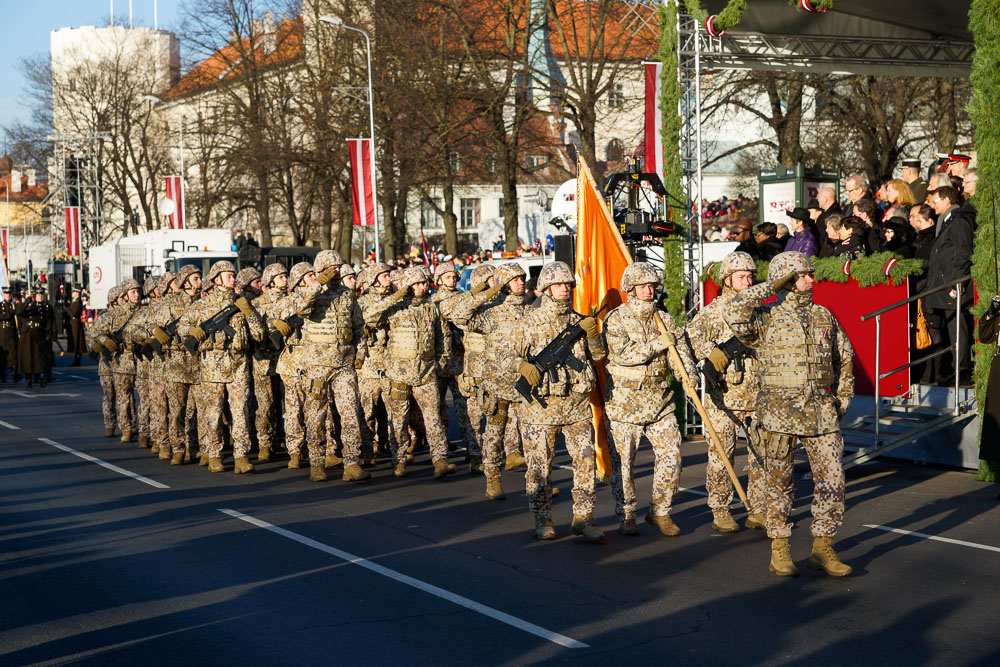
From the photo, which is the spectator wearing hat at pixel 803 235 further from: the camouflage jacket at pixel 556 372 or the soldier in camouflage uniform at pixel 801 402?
the soldier in camouflage uniform at pixel 801 402

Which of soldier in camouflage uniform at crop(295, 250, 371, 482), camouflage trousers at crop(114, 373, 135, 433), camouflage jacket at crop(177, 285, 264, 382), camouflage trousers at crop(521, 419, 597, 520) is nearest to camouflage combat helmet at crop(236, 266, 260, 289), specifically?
camouflage jacket at crop(177, 285, 264, 382)

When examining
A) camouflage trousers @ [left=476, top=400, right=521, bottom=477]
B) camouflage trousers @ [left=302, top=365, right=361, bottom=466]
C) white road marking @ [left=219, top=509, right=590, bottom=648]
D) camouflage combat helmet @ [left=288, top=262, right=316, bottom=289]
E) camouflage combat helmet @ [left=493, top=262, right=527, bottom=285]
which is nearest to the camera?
white road marking @ [left=219, top=509, right=590, bottom=648]

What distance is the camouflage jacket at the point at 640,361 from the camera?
29.6ft

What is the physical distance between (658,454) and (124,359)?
9.70m

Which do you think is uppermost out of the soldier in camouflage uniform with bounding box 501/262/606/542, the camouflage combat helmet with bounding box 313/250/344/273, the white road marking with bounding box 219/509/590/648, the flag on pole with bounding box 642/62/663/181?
the flag on pole with bounding box 642/62/663/181

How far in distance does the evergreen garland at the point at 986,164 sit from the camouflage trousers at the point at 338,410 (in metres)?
6.06

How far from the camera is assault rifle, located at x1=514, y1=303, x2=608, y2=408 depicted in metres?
8.97

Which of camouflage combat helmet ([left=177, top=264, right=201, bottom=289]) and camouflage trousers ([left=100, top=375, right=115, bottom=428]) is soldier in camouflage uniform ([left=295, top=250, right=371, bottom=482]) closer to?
camouflage combat helmet ([left=177, top=264, right=201, bottom=289])

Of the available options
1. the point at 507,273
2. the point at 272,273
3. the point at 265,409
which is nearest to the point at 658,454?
the point at 507,273

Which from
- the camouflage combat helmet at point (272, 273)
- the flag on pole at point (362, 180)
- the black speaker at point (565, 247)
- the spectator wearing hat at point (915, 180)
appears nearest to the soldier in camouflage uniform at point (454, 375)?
the camouflage combat helmet at point (272, 273)

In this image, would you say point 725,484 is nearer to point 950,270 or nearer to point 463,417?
point 950,270

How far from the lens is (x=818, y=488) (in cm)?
798

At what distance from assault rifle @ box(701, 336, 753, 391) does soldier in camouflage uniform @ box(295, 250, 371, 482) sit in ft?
14.0

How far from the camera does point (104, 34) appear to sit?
71000mm
